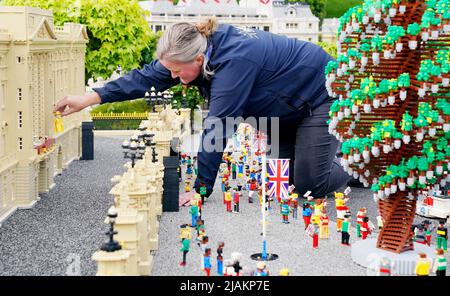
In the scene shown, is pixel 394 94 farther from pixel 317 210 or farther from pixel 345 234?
pixel 317 210

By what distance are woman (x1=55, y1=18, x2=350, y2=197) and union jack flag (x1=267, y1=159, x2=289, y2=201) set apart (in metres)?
0.86

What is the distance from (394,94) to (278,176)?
4.43 m

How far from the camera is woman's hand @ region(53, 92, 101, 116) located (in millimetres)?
15328

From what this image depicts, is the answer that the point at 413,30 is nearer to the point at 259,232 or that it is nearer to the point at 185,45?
the point at 185,45

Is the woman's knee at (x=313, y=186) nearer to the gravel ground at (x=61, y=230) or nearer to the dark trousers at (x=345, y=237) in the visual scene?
the dark trousers at (x=345, y=237)

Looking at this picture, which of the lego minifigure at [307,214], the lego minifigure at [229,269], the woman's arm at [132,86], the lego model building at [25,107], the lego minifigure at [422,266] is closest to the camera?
the lego minifigure at [229,269]

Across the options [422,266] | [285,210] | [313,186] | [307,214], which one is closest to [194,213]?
[285,210]

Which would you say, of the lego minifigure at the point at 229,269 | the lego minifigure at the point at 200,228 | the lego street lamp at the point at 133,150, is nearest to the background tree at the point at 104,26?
the lego street lamp at the point at 133,150

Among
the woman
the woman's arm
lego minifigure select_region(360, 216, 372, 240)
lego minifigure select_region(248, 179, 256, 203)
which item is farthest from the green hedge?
the woman's arm

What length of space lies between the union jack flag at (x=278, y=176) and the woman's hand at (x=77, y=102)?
5.65m

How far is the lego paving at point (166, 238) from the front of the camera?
59.2ft

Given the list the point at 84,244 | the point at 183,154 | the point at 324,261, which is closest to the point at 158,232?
the point at 84,244

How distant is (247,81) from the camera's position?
1420 cm

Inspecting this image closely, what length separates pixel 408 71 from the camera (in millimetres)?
16547
